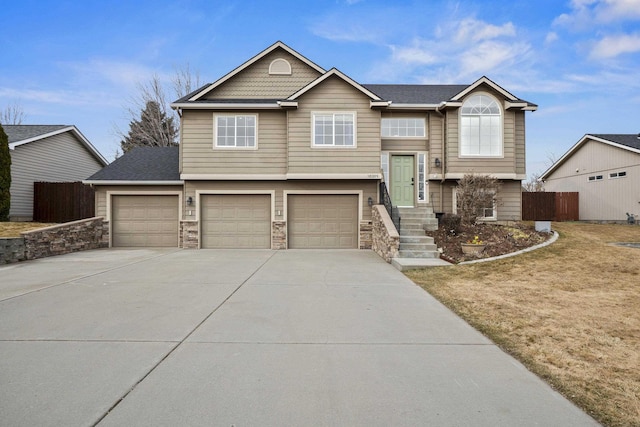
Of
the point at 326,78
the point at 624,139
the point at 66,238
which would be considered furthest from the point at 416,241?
the point at 624,139

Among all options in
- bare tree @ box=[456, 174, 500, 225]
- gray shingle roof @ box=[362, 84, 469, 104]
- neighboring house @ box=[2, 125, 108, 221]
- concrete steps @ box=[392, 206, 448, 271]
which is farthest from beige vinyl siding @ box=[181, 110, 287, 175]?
neighboring house @ box=[2, 125, 108, 221]

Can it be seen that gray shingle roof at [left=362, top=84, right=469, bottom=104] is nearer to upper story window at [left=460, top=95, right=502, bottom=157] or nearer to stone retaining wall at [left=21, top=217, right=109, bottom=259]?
upper story window at [left=460, top=95, right=502, bottom=157]

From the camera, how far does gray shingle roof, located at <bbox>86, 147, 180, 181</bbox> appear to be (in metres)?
13.6

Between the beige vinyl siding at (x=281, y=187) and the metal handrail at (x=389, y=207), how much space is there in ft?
0.82

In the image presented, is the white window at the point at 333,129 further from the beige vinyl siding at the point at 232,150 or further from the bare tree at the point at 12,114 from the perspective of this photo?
the bare tree at the point at 12,114

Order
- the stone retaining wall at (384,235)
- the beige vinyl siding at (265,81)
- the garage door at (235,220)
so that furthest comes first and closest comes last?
the beige vinyl siding at (265,81)
the garage door at (235,220)
the stone retaining wall at (384,235)

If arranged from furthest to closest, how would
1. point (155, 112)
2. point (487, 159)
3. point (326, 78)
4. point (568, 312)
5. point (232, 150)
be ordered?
point (155, 112) < point (487, 159) < point (232, 150) < point (326, 78) < point (568, 312)

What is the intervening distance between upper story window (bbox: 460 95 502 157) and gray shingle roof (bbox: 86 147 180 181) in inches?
440

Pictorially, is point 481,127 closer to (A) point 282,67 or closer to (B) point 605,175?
(A) point 282,67

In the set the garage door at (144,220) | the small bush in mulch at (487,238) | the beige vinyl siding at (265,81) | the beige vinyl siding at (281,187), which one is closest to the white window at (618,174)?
the small bush in mulch at (487,238)

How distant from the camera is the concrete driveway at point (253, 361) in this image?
2.58 metres

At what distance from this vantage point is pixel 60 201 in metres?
17.1

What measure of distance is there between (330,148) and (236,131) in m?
3.62

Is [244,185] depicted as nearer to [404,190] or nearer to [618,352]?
[404,190]
